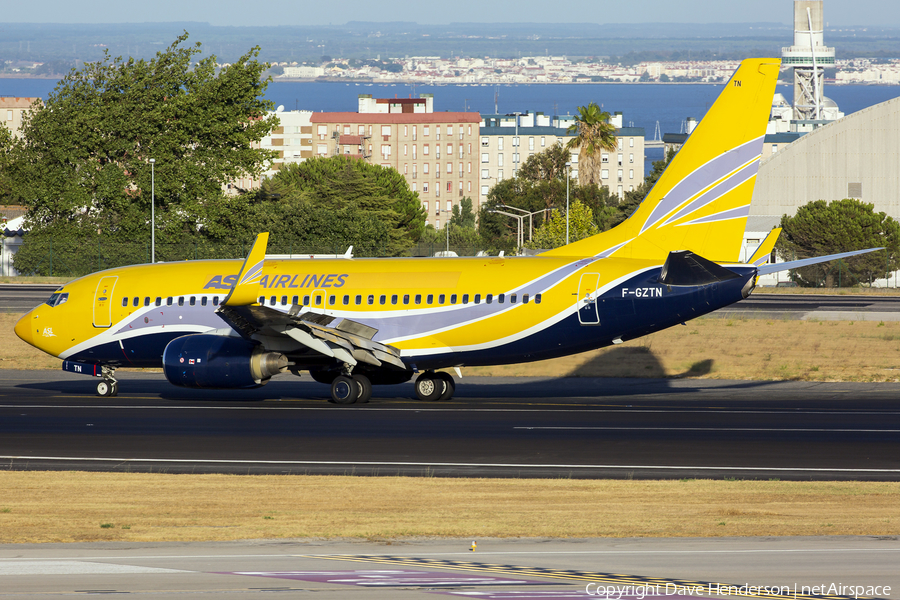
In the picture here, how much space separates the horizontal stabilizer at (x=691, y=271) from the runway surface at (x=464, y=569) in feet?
40.3

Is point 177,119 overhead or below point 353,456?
overhead

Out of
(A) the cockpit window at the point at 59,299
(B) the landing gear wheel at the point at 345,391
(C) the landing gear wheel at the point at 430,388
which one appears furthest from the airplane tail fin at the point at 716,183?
(A) the cockpit window at the point at 59,299

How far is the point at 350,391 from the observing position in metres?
27.3

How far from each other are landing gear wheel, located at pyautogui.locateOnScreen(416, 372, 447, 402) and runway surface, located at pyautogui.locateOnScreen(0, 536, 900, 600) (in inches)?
588

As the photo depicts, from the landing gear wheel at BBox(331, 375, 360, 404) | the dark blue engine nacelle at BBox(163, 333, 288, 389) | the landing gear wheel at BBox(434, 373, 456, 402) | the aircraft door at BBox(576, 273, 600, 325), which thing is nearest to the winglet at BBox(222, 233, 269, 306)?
the dark blue engine nacelle at BBox(163, 333, 288, 389)

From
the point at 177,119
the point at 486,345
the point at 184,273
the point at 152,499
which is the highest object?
the point at 177,119

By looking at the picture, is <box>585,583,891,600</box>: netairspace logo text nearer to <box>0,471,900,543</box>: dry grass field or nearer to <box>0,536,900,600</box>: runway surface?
<box>0,536,900,600</box>: runway surface

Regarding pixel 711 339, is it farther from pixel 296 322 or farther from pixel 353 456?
pixel 353 456

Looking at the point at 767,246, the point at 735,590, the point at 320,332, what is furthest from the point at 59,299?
the point at 735,590

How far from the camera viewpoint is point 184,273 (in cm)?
2914

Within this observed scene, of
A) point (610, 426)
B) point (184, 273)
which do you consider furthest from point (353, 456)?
point (184, 273)

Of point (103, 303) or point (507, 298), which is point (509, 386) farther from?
point (103, 303)

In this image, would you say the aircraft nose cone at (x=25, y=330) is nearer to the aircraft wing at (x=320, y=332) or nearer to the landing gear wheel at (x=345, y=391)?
the aircraft wing at (x=320, y=332)

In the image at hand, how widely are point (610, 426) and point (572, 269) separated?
462cm
